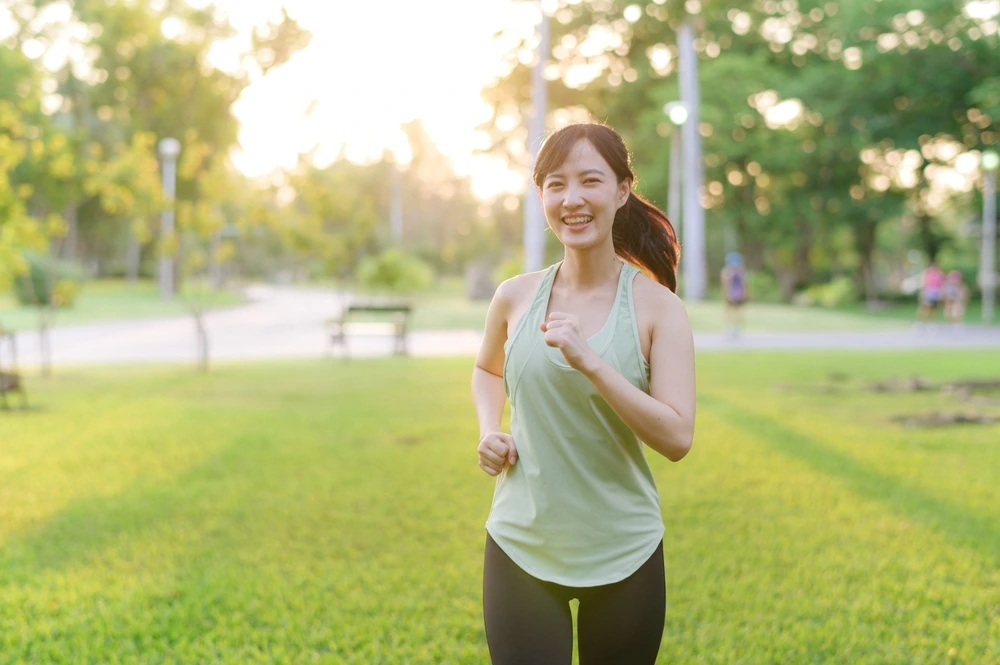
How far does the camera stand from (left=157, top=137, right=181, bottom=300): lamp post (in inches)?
582

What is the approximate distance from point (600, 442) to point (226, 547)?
3685 millimetres

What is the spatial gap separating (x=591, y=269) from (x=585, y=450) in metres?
0.44

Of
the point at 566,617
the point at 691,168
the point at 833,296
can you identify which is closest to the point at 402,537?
the point at 566,617

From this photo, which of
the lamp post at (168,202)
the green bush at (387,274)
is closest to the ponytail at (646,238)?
the lamp post at (168,202)

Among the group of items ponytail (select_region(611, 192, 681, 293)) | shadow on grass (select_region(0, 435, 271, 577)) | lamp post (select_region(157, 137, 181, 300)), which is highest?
lamp post (select_region(157, 137, 181, 300))

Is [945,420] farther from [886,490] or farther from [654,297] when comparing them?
[654,297]

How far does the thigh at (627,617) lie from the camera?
7.17ft

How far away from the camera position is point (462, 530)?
5.61 metres

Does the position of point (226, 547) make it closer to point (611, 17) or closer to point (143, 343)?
point (143, 343)

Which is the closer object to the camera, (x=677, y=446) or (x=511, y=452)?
(x=677, y=446)

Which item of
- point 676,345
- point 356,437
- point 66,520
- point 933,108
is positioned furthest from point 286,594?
point 933,108

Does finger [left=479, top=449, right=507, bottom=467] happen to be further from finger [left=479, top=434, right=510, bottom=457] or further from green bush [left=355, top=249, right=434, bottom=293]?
green bush [left=355, top=249, right=434, bottom=293]

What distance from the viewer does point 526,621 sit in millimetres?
2162

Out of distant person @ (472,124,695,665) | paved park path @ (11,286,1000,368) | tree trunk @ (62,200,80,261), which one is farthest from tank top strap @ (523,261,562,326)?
tree trunk @ (62,200,80,261)
